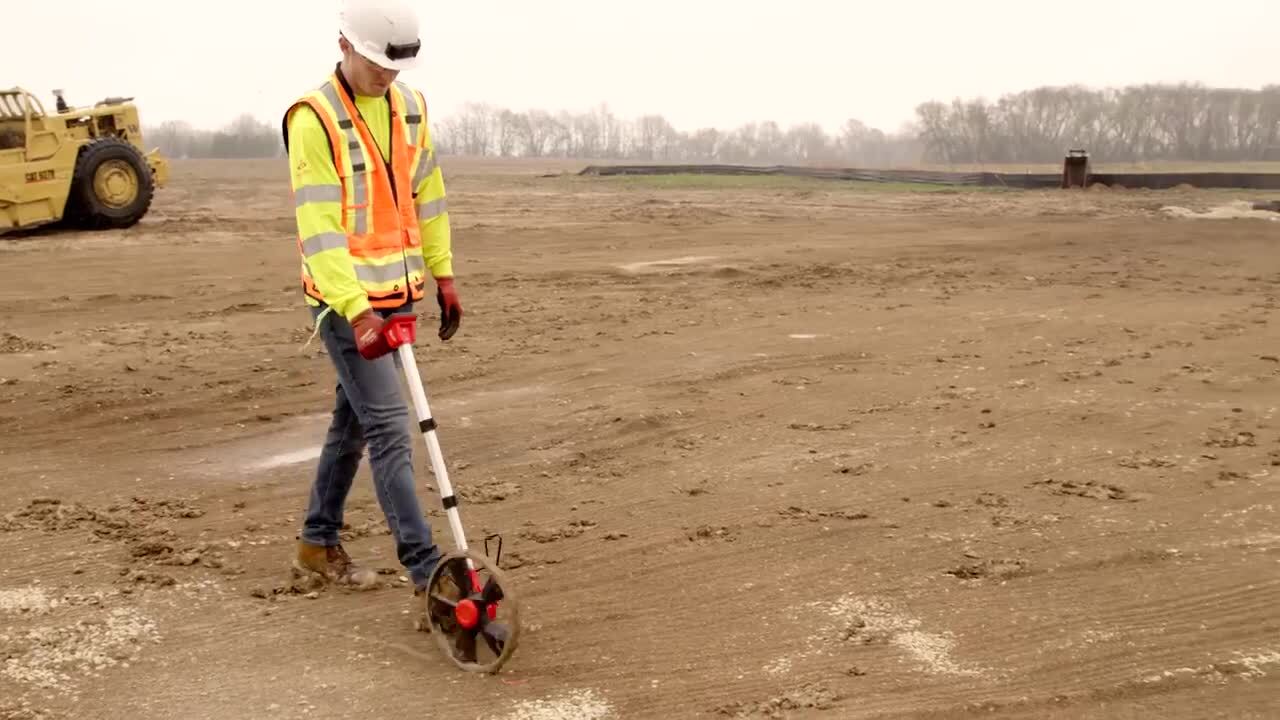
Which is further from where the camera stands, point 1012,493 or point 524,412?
point 524,412

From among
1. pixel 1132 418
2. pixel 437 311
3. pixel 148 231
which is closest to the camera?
pixel 1132 418

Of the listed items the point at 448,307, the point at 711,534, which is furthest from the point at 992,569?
the point at 448,307

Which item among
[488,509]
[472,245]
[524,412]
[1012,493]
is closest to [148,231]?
[472,245]

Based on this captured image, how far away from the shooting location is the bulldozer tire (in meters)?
16.7

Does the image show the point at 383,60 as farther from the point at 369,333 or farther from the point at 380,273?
the point at 369,333

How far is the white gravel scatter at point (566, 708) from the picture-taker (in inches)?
153

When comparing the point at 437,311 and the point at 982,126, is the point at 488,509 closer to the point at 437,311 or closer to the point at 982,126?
the point at 437,311

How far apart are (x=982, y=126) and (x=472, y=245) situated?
30.5m

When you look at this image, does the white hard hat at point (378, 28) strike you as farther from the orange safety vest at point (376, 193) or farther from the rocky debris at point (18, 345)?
the rocky debris at point (18, 345)

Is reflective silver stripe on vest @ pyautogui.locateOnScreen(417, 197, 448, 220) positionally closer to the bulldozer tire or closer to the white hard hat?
the white hard hat

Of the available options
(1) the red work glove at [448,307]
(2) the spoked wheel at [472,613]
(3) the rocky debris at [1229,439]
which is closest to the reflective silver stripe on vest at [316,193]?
(1) the red work glove at [448,307]

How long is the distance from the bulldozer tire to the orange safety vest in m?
13.9

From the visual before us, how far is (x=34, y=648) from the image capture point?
4344mm

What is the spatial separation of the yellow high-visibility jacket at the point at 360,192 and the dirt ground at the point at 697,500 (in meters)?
1.26
